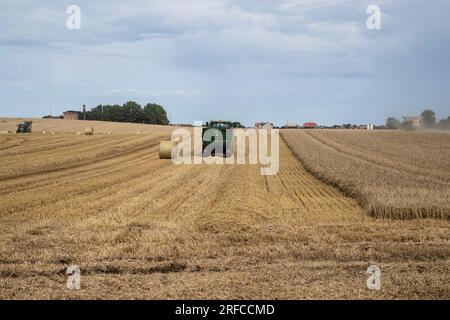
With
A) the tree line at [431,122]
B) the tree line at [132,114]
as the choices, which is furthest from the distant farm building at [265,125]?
the tree line at [132,114]

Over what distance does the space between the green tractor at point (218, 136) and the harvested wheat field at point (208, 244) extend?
42.1 ft

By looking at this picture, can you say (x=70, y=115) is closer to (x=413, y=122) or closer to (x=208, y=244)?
(x=413, y=122)

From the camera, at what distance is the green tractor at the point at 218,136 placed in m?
32.3

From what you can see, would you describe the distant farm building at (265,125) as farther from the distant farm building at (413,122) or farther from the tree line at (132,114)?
the tree line at (132,114)

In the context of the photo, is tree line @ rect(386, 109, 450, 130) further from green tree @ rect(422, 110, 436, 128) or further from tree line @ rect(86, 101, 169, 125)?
tree line @ rect(86, 101, 169, 125)

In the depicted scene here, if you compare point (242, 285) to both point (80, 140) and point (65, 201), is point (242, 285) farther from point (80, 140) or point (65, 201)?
point (80, 140)

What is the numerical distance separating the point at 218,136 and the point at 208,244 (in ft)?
72.6

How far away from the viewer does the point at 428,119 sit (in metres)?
83.6

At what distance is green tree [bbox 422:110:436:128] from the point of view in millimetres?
→ 83062

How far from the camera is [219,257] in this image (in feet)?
31.8

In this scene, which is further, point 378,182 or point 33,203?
point 378,182
